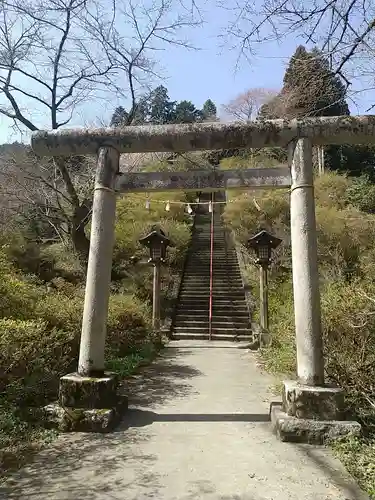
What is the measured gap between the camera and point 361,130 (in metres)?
5.30

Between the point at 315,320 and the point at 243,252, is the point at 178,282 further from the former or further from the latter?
the point at 315,320

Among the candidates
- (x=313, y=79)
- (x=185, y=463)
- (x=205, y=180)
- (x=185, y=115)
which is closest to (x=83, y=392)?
(x=185, y=463)

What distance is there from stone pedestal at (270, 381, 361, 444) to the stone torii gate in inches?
0.4

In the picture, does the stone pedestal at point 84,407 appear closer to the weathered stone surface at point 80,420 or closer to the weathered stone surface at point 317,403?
the weathered stone surface at point 80,420

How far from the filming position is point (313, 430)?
4.45 metres

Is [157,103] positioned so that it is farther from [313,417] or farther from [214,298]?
[313,417]

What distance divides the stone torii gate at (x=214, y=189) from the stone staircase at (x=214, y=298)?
8864 mm

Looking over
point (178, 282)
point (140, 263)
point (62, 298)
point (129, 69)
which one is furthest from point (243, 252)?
point (62, 298)

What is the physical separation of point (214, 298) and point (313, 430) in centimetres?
1196

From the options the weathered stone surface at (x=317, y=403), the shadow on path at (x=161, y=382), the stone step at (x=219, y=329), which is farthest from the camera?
the stone step at (x=219, y=329)

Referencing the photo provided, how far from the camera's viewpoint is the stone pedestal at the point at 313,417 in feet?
14.5

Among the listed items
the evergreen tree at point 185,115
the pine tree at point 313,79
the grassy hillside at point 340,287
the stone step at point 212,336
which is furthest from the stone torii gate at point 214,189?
the stone step at point 212,336

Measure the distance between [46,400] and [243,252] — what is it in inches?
604

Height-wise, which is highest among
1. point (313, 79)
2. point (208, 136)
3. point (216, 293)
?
point (313, 79)
